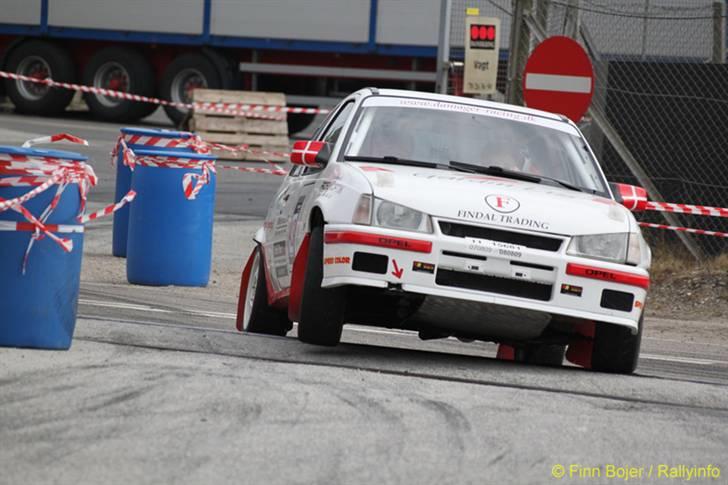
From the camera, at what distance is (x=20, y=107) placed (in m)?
33.6

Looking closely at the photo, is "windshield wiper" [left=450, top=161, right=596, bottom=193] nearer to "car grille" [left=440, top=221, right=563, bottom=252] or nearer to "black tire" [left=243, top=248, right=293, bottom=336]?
"car grille" [left=440, top=221, right=563, bottom=252]

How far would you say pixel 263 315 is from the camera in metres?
9.79

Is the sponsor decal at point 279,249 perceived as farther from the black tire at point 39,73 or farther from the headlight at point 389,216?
the black tire at point 39,73

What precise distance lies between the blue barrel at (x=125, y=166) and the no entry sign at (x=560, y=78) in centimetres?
322

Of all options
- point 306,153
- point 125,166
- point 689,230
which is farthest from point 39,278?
point 689,230

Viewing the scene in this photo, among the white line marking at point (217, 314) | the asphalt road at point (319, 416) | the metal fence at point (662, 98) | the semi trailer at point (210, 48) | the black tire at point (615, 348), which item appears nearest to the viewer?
the asphalt road at point (319, 416)

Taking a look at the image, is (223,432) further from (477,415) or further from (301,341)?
(301,341)

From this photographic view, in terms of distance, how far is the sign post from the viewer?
→ 57.0 ft

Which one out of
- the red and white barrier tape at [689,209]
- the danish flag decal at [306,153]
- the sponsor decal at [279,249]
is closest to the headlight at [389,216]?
the danish flag decal at [306,153]

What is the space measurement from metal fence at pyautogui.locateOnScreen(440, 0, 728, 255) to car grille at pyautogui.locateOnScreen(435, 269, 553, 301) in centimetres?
791

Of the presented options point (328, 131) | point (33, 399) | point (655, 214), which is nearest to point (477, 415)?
point (33, 399)

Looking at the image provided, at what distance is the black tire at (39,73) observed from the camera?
1304 inches

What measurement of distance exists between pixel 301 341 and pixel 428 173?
110cm

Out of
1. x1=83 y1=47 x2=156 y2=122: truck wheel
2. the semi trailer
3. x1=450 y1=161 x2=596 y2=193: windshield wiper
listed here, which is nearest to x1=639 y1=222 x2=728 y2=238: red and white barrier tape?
x1=450 y1=161 x2=596 y2=193: windshield wiper
